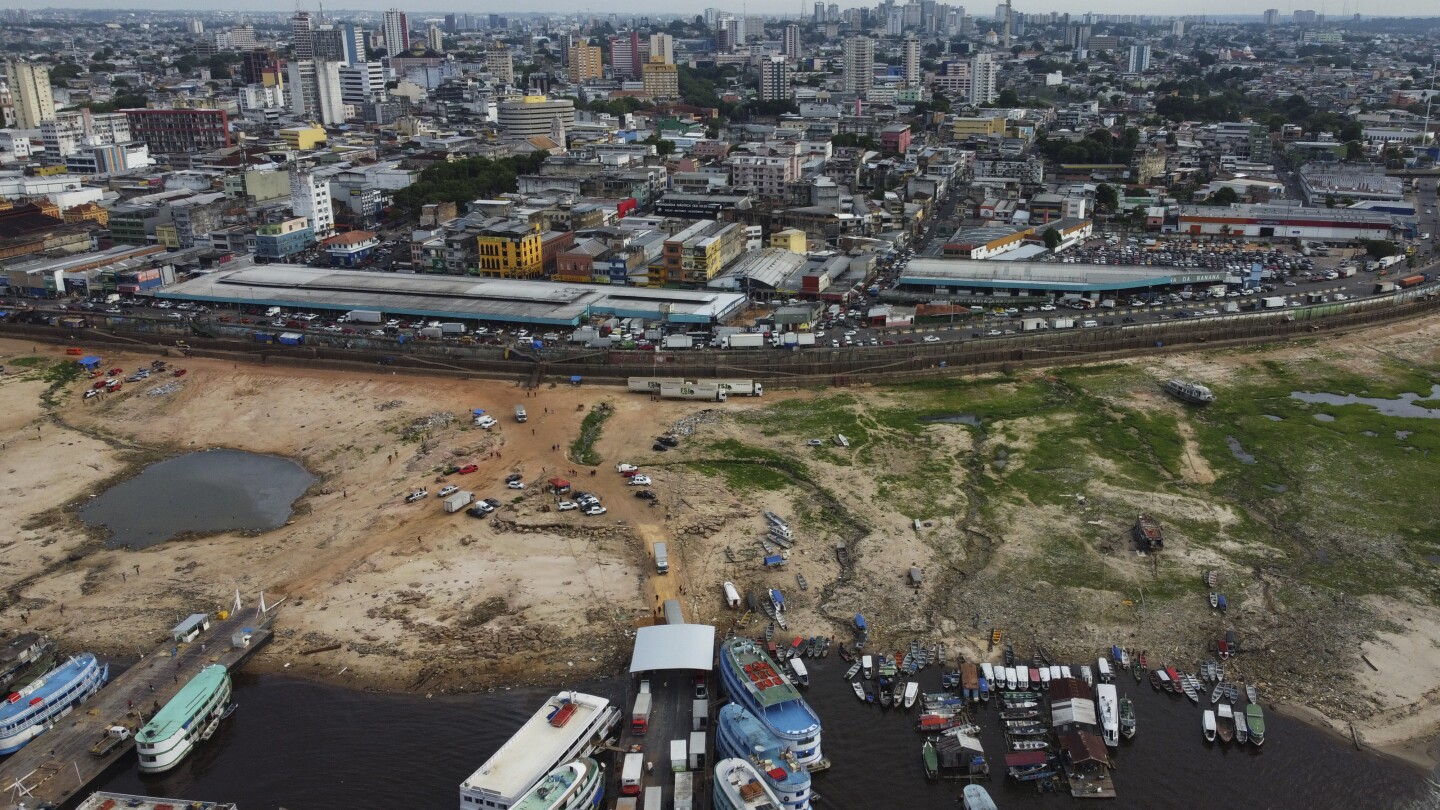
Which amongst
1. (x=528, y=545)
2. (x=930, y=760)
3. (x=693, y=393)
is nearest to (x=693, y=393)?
(x=693, y=393)

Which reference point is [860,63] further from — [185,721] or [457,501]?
[185,721]

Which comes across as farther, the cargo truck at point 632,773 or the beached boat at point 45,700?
the beached boat at point 45,700

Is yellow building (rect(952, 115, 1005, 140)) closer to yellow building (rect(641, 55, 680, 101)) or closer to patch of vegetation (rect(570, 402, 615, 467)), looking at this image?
yellow building (rect(641, 55, 680, 101))

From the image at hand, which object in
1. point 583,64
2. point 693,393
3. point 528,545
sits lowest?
point 528,545

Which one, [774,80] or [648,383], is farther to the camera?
[774,80]

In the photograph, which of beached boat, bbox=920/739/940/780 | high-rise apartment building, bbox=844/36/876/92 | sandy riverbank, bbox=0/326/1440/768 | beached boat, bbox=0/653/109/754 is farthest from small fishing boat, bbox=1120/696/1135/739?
high-rise apartment building, bbox=844/36/876/92

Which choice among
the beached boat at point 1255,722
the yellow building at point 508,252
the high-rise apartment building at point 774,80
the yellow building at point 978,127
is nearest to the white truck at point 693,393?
the yellow building at point 508,252

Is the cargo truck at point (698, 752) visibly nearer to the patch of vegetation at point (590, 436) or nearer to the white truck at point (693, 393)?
the patch of vegetation at point (590, 436)
